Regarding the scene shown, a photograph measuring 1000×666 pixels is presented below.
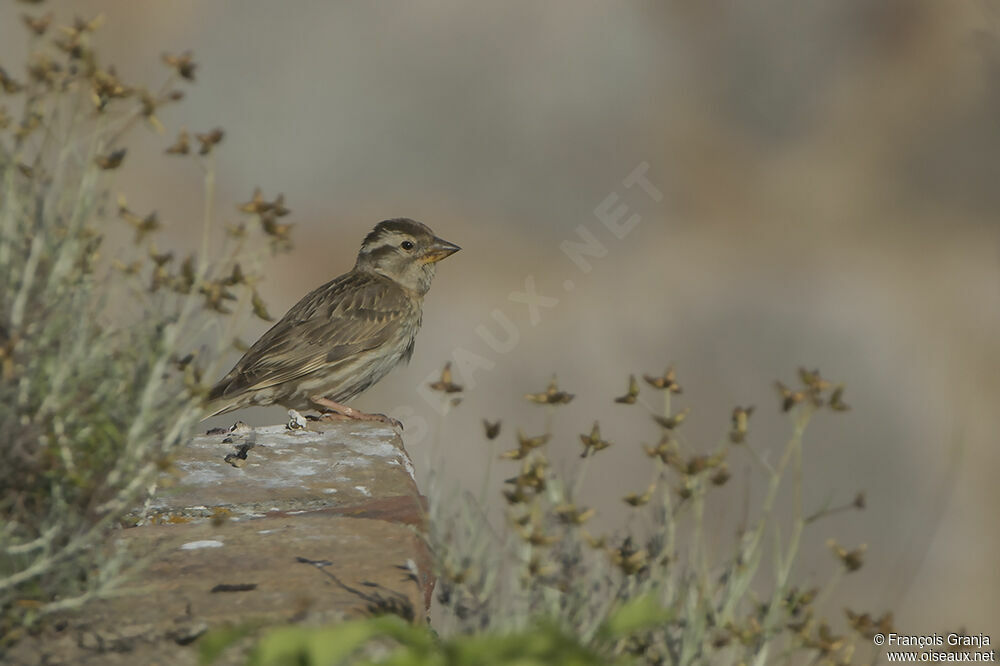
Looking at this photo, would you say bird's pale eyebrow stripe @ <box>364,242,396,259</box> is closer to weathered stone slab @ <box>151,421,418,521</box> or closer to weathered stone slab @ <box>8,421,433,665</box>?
weathered stone slab @ <box>151,421,418,521</box>

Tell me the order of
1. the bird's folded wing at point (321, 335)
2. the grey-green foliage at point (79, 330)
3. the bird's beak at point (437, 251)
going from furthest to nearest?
the bird's beak at point (437, 251) < the bird's folded wing at point (321, 335) < the grey-green foliage at point (79, 330)

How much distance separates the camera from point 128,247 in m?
2.62

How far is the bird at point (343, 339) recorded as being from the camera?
6.80m

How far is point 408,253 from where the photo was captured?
7641mm

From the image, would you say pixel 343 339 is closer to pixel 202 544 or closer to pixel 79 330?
pixel 202 544

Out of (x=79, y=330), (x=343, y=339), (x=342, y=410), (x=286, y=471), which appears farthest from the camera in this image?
(x=343, y=339)

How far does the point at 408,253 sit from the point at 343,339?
91 centimetres

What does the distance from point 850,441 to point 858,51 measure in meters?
3.91

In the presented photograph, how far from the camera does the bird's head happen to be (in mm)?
7613

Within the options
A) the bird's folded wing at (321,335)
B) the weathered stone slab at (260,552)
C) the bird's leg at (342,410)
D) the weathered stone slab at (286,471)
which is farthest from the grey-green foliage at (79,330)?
the bird's folded wing at (321,335)

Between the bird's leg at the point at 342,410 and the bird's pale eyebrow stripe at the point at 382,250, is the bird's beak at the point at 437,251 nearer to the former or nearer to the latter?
the bird's pale eyebrow stripe at the point at 382,250

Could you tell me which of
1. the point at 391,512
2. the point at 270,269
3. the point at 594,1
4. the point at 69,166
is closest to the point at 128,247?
the point at 69,166

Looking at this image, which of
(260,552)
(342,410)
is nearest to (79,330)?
(260,552)

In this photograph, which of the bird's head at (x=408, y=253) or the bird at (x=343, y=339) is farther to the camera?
the bird's head at (x=408, y=253)
